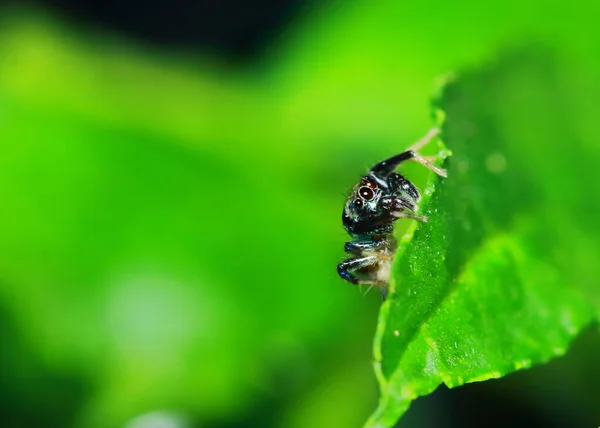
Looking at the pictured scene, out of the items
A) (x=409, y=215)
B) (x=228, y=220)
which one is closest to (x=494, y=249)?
(x=409, y=215)

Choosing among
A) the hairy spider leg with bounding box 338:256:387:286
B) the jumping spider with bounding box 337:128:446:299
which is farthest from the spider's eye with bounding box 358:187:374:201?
the hairy spider leg with bounding box 338:256:387:286

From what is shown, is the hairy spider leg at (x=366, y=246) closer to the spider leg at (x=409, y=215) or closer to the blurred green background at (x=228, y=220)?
the spider leg at (x=409, y=215)

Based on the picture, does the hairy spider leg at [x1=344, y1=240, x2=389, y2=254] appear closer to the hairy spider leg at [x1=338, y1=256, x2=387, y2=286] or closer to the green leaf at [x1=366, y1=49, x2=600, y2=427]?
the hairy spider leg at [x1=338, y1=256, x2=387, y2=286]

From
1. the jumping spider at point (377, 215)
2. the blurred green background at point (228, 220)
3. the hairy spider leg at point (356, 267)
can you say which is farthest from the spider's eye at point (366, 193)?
the blurred green background at point (228, 220)

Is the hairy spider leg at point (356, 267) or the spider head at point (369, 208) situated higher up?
the spider head at point (369, 208)

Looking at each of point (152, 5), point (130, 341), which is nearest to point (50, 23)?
point (152, 5)

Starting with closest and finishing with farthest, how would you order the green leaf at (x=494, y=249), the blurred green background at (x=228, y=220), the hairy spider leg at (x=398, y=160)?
the green leaf at (x=494, y=249)
the hairy spider leg at (x=398, y=160)
the blurred green background at (x=228, y=220)

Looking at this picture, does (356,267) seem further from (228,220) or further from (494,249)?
(228,220)
